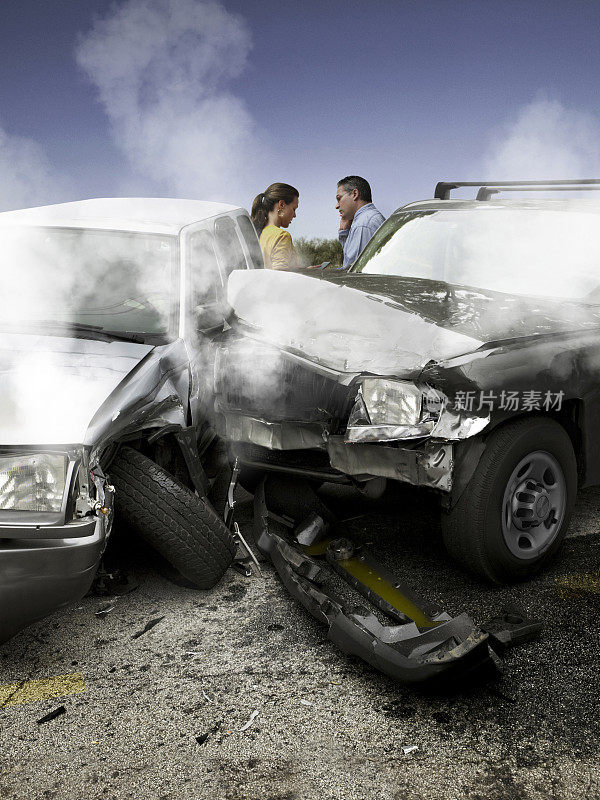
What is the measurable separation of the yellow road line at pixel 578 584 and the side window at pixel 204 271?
213cm

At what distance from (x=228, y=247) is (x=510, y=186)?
178 centimetres

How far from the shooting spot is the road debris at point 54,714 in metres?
2.36

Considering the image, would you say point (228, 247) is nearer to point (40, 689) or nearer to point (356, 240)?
point (356, 240)

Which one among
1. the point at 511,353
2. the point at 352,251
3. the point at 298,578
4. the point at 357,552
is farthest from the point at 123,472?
the point at 352,251

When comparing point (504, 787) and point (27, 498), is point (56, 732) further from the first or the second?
point (504, 787)

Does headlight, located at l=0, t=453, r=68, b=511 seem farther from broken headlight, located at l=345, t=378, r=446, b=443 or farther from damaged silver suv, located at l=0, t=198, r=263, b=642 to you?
broken headlight, located at l=345, t=378, r=446, b=443

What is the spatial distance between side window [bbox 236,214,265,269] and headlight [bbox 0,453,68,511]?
3181 millimetres

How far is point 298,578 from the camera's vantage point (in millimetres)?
3090

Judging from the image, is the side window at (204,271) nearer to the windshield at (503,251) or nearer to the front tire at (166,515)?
the windshield at (503,251)

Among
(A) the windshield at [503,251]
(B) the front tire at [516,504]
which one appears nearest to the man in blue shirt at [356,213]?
(A) the windshield at [503,251]

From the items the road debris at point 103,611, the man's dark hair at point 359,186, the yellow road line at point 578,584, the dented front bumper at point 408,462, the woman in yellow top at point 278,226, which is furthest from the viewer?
the man's dark hair at point 359,186

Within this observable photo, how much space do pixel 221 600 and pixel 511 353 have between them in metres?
1.62

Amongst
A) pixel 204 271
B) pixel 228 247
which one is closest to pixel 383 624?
pixel 204 271

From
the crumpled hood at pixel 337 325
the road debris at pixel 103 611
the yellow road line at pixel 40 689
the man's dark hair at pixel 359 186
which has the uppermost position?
the man's dark hair at pixel 359 186
